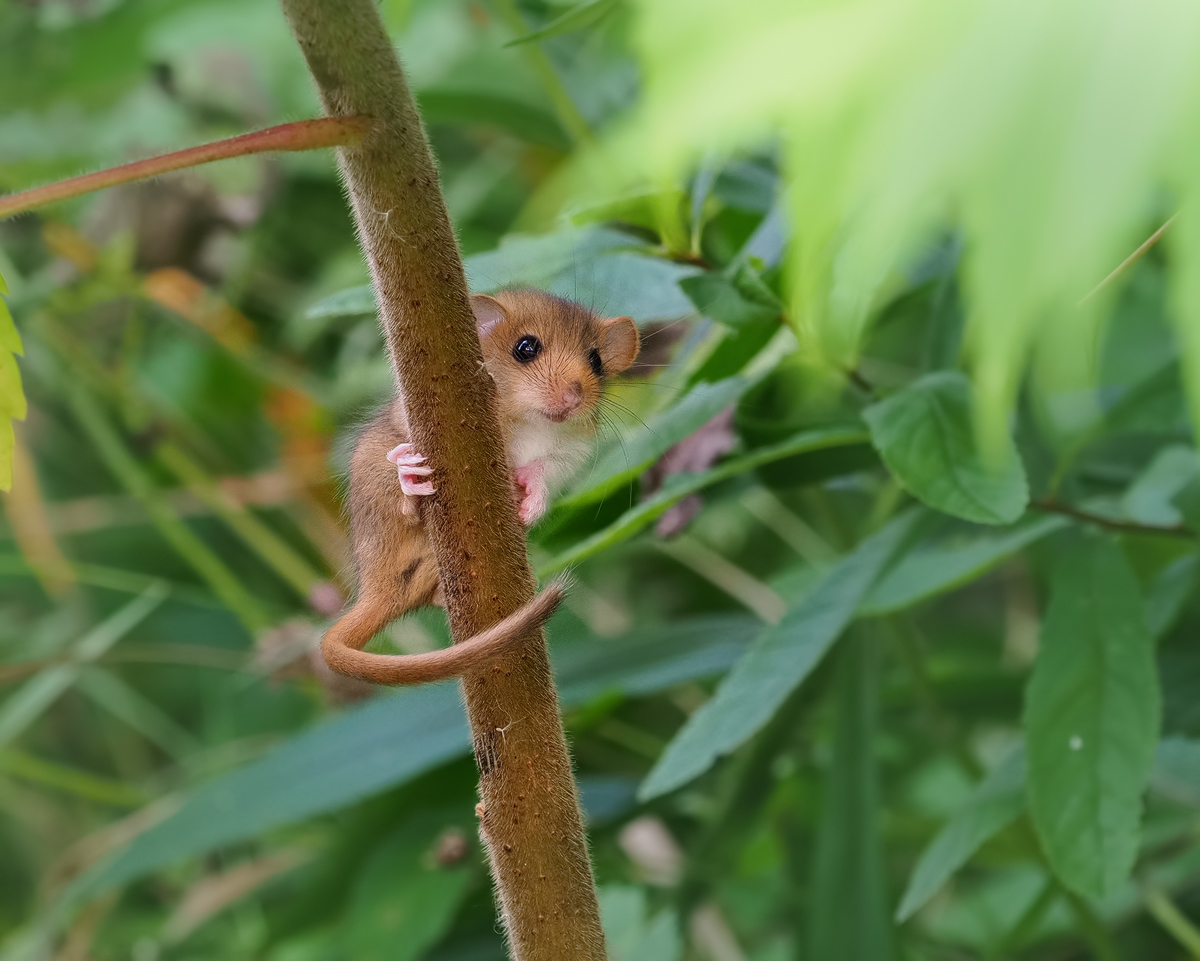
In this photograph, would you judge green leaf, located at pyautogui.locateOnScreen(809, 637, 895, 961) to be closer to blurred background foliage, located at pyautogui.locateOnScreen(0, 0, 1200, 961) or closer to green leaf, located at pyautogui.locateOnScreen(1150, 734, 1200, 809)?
blurred background foliage, located at pyautogui.locateOnScreen(0, 0, 1200, 961)

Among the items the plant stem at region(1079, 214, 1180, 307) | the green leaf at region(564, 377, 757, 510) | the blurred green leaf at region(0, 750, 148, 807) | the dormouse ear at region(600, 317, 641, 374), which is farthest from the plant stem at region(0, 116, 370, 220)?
the blurred green leaf at region(0, 750, 148, 807)

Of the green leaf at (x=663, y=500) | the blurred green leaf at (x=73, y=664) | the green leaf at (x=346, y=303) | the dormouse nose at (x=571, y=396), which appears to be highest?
the green leaf at (x=346, y=303)

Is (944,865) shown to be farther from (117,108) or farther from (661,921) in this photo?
(117,108)

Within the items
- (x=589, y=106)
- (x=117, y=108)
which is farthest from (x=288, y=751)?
(x=117, y=108)

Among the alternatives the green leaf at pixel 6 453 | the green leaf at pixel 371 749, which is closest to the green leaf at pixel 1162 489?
the green leaf at pixel 371 749

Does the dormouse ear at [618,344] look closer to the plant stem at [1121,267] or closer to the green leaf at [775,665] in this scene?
the green leaf at [775,665]
